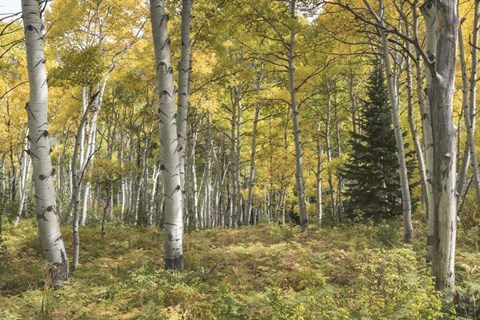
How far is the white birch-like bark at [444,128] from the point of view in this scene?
3.30m

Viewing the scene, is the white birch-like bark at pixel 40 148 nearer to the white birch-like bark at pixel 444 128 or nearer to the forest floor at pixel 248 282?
the forest floor at pixel 248 282

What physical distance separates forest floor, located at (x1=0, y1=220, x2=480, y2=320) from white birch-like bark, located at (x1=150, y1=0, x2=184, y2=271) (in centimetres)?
45

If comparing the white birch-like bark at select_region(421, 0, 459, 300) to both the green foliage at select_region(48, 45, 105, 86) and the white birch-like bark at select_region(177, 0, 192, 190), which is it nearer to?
the white birch-like bark at select_region(177, 0, 192, 190)

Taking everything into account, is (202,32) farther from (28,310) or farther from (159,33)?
(28,310)

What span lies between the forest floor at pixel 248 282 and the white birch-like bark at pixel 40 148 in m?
0.49

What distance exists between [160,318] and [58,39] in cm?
1137

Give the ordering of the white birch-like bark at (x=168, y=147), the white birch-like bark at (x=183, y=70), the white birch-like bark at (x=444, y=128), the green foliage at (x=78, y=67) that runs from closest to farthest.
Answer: the white birch-like bark at (x=444, y=128)
the white birch-like bark at (x=168, y=147)
the white birch-like bark at (x=183, y=70)
the green foliage at (x=78, y=67)

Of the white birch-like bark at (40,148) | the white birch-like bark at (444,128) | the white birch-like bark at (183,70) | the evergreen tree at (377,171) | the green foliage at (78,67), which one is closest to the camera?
the white birch-like bark at (444,128)

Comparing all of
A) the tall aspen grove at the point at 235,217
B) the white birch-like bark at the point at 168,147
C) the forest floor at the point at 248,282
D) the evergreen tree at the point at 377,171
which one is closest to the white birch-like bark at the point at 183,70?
the tall aspen grove at the point at 235,217

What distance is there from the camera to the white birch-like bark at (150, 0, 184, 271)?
5480 mm

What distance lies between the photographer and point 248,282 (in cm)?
530

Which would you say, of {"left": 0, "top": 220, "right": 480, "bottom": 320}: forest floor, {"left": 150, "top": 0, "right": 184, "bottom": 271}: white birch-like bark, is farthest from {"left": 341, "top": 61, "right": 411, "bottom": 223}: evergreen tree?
{"left": 150, "top": 0, "right": 184, "bottom": 271}: white birch-like bark

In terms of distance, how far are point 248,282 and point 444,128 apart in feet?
11.1

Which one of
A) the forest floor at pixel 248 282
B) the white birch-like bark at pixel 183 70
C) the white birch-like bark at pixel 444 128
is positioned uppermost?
the white birch-like bark at pixel 183 70
